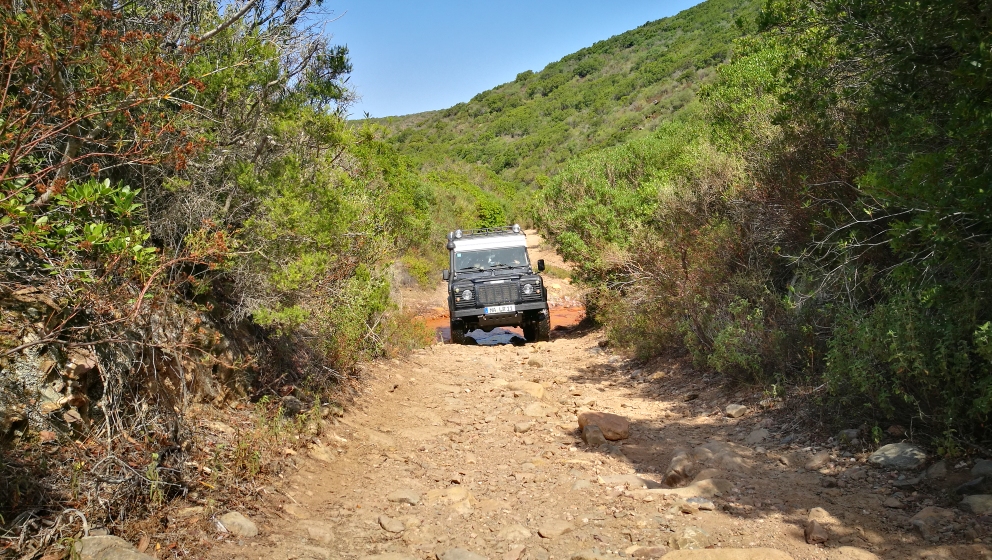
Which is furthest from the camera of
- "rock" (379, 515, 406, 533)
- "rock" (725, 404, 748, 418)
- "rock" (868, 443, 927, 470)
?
"rock" (725, 404, 748, 418)

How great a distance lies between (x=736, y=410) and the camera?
21.8ft

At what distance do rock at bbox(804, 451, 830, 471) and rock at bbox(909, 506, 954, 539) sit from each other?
1.09 metres

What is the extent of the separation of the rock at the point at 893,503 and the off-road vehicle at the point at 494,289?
883 centimetres

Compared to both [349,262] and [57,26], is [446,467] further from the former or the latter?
[57,26]

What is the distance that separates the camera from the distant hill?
139 feet

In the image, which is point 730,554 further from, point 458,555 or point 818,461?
point 818,461

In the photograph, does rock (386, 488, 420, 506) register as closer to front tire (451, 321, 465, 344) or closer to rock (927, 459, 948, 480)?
rock (927, 459, 948, 480)

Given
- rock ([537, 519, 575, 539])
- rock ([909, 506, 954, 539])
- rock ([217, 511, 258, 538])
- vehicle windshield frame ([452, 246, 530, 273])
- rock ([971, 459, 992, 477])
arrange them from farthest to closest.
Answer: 1. vehicle windshield frame ([452, 246, 530, 273])
2. rock ([537, 519, 575, 539])
3. rock ([971, 459, 992, 477])
4. rock ([217, 511, 258, 538])
5. rock ([909, 506, 954, 539])

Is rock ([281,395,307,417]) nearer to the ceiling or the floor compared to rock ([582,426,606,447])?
nearer to the ceiling

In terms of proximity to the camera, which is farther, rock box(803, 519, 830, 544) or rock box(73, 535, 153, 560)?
rock box(803, 519, 830, 544)

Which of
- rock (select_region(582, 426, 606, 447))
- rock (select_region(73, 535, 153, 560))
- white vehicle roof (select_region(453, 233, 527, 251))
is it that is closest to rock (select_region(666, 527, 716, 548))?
rock (select_region(582, 426, 606, 447))

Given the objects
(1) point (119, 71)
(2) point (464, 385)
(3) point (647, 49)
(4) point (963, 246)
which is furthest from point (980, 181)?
(3) point (647, 49)

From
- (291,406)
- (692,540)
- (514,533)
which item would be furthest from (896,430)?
(291,406)

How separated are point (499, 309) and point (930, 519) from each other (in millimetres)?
9441
